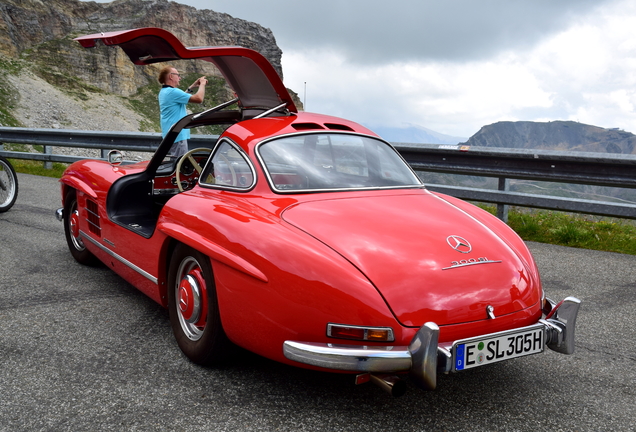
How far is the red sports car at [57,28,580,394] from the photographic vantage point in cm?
227

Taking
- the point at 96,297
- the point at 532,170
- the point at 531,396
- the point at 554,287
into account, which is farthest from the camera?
the point at 532,170

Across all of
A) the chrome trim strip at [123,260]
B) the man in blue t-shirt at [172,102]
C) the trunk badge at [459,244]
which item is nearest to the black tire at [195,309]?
the chrome trim strip at [123,260]

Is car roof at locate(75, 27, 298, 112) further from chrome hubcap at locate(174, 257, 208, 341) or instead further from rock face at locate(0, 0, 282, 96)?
rock face at locate(0, 0, 282, 96)

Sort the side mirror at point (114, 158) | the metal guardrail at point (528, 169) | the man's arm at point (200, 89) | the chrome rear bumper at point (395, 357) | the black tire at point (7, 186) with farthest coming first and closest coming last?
the black tire at point (7, 186)
the metal guardrail at point (528, 169)
the man's arm at point (200, 89)
the side mirror at point (114, 158)
the chrome rear bumper at point (395, 357)

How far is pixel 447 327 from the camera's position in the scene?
7.57ft

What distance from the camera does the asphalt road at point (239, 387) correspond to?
7.93 ft

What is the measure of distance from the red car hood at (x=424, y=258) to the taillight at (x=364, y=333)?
8 centimetres

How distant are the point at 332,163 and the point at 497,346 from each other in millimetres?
1481

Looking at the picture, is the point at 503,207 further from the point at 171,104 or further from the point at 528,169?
the point at 171,104

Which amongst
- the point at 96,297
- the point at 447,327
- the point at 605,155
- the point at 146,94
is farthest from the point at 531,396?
the point at 146,94

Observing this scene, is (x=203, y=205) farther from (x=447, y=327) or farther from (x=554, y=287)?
(x=554, y=287)

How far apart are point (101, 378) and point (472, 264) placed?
6.39ft

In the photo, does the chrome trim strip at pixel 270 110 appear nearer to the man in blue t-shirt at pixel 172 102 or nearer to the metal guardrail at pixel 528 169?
the man in blue t-shirt at pixel 172 102

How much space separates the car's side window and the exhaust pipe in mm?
1363
